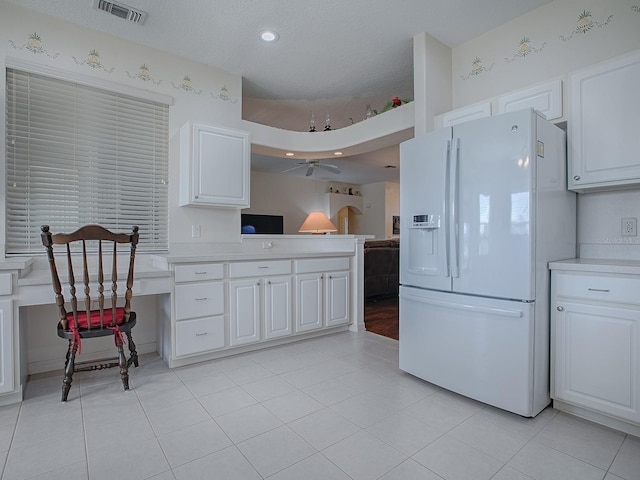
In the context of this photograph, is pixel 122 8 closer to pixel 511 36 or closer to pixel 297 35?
pixel 297 35

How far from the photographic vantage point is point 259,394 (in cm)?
223

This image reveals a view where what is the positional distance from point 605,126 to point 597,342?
1241 mm

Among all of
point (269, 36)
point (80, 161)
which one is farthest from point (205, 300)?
point (269, 36)

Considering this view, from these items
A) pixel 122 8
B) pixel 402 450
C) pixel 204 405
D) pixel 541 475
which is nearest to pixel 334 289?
pixel 204 405

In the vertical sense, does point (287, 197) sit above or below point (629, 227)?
above

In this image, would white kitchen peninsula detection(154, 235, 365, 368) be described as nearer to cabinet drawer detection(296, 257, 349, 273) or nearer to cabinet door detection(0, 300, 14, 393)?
cabinet drawer detection(296, 257, 349, 273)

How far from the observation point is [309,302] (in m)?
3.38

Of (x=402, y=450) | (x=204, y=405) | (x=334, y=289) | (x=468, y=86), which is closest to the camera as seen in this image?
(x=402, y=450)

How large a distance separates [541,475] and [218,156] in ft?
10.1

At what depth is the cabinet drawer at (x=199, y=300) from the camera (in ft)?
8.74

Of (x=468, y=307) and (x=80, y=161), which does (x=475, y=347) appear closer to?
(x=468, y=307)

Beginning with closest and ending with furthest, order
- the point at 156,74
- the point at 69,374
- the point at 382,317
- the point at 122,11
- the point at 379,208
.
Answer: the point at 69,374, the point at 122,11, the point at 156,74, the point at 382,317, the point at 379,208

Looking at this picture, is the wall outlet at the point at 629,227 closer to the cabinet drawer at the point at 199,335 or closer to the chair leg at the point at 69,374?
the cabinet drawer at the point at 199,335

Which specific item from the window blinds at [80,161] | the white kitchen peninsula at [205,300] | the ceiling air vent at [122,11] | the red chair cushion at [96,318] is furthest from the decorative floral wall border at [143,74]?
the red chair cushion at [96,318]
